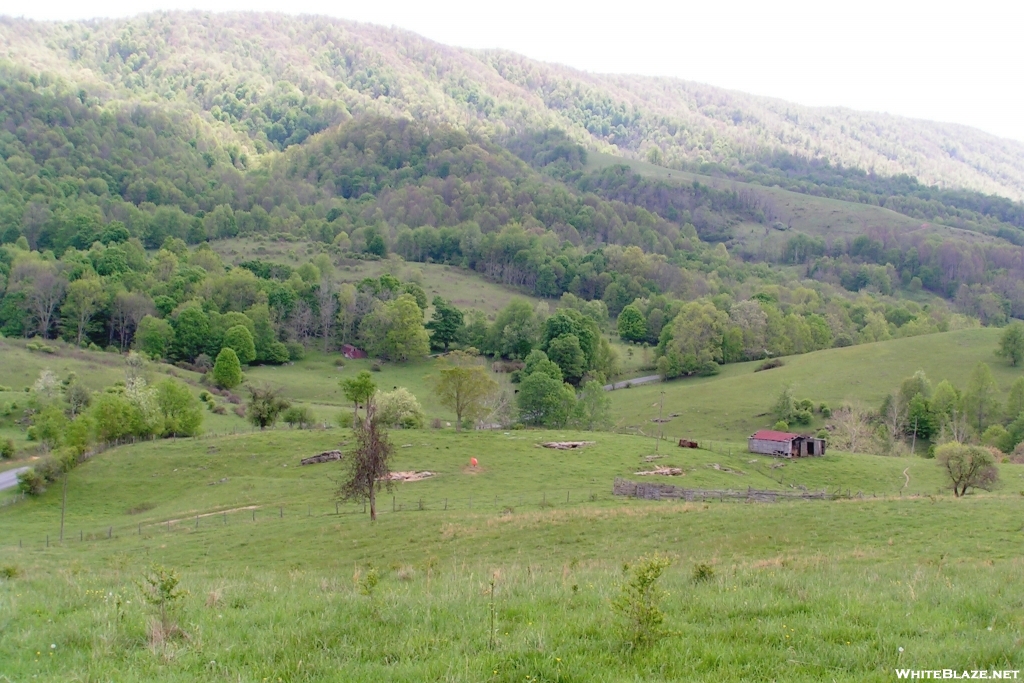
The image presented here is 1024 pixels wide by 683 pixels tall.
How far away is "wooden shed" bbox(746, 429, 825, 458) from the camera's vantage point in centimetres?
5909

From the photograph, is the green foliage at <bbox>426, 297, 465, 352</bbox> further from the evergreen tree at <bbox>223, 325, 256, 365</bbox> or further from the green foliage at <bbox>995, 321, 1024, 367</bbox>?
the green foliage at <bbox>995, 321, 1024, 367</bbox>

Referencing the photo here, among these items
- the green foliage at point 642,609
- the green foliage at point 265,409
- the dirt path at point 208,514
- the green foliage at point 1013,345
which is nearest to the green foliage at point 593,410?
the green foliage at point 265,409

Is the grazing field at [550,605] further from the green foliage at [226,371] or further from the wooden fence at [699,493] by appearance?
the green foliage at [226,371]

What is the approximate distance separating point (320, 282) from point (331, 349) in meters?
18.0

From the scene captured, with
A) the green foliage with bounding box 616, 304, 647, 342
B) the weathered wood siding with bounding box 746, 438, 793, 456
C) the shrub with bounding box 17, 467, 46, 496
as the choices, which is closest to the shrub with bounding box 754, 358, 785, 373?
the green foliage with bounding box 616, 304, 647, 342

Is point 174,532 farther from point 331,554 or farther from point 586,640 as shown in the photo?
point 586,640

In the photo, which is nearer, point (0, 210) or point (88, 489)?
point (88, 489)

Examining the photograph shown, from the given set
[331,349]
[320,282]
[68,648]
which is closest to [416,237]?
[320,282]

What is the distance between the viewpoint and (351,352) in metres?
118

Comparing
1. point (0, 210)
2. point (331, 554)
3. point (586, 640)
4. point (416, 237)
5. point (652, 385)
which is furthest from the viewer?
point (416, 237)

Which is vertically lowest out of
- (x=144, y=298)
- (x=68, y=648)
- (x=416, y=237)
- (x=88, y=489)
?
(x=88, y=489)

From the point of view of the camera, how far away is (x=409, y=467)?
52000 mm

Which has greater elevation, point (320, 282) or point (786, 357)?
point (320, 282)

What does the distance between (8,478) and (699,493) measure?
49645mm
